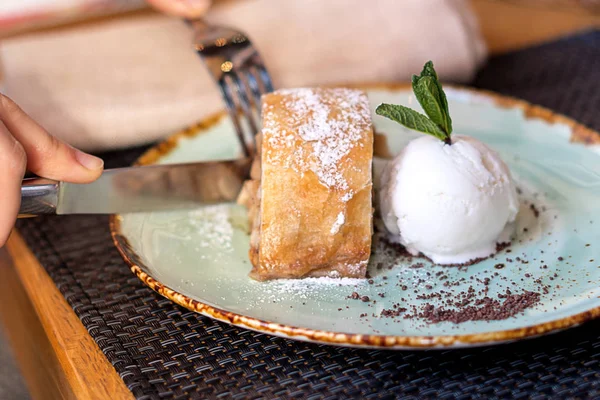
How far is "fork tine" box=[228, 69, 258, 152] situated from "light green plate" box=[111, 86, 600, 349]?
0.27ft

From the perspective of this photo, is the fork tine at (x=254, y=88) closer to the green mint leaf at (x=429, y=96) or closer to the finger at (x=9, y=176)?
the green mint leaf at (x=429, y=96)

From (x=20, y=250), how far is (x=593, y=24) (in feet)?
7.17

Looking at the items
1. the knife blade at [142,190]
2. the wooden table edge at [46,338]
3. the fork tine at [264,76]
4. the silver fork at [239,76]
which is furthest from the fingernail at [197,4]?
the wooden table edge at [46,338]

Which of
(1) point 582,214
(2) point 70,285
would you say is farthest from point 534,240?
(2) point 70,285

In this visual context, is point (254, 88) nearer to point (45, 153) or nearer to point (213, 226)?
point (213, 226)

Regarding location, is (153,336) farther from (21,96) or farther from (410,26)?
(410,26)

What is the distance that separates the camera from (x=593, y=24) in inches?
95.9

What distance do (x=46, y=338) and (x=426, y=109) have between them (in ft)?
2.73

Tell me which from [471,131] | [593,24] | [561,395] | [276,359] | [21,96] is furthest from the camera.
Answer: [593,24]

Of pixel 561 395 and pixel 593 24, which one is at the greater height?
pixel 593 24

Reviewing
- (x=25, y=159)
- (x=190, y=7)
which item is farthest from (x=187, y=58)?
(x=25, y=159)

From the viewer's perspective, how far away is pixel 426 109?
3.87 feet

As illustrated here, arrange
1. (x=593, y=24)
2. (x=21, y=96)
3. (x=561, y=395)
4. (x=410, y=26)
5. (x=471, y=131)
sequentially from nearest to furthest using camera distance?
1. (x=561, y=395)
2. (x=471, y=131)
3. (x=21, y=96)
4. (x=410, y=26)
5. (x=593, y=24)

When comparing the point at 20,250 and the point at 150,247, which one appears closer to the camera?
the point at 150,247
